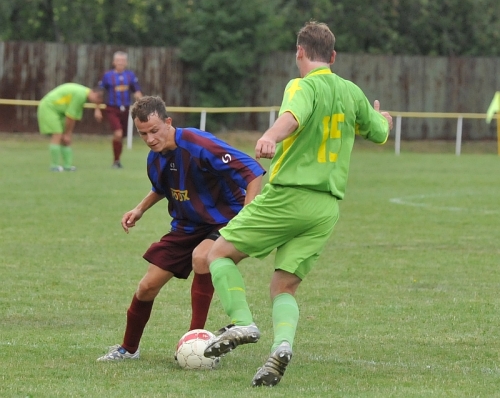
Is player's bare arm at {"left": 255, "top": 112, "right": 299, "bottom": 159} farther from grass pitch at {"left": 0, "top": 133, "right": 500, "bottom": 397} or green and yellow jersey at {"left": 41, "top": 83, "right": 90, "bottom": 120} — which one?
green and yellow jersey at {"left": 41, "top": 83, "right": 90, "bottom": 120}

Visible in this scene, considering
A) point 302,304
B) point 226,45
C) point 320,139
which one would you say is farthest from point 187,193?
point 226,45

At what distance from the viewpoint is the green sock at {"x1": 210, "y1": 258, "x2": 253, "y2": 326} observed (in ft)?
16.8

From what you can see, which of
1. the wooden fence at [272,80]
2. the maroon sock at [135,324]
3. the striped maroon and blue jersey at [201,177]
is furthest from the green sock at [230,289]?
the wooden fence at [272,80]

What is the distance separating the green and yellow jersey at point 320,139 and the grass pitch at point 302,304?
96 centimetres

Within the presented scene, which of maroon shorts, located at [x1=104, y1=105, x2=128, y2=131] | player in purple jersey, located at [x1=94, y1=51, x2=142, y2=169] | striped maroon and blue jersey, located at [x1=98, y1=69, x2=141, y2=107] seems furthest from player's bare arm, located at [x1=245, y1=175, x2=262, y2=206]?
striped maroon and blue jersey, located at [x1=98, y1=69, x2=141, y2=107]

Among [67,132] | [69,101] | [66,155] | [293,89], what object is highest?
[293,89]

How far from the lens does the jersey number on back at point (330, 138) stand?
16.9ft

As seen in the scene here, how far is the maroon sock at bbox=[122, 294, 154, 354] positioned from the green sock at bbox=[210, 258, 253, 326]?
34.9 inches

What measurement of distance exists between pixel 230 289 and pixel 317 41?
3.98 ft

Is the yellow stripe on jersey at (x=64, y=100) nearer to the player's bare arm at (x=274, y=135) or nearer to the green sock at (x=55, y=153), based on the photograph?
the green sock at (x=55, y=153)

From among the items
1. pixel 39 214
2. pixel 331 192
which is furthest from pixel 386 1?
pixel 331 192

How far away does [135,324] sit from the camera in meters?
5.95

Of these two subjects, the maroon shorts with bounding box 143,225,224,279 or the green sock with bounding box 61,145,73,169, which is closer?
the maroon shorts with bounding box 143,225,224,279

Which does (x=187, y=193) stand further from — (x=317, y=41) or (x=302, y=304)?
(x=302, y=304)
